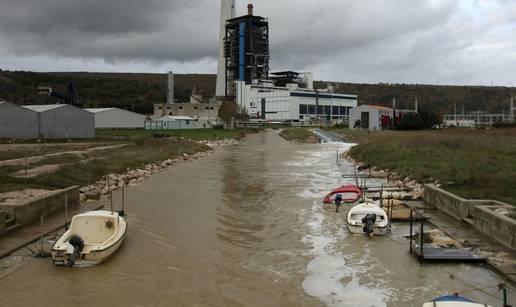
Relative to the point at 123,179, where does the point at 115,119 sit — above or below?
above

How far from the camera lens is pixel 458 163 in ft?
96.7

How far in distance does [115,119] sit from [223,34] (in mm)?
69486

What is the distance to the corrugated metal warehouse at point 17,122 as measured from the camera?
6003cm

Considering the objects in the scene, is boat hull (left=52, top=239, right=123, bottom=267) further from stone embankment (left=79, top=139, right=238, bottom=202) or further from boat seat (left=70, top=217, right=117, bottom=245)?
stone embankment (left=79, top=139, right=238, bottom=202)

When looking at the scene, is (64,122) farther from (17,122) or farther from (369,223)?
(369,223)

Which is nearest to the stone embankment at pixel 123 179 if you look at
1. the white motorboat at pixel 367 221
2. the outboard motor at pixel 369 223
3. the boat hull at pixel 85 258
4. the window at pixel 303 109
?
the boat hull at pixel 85 258

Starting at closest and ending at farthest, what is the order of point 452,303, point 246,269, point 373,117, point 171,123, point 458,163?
point 452,303, point 246,269, point 458,163, point 373,117, point 171,123

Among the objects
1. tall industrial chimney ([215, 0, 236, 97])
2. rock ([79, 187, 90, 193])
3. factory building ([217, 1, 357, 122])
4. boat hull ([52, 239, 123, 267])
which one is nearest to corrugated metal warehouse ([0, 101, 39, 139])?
rock ([79, 187, 90, 193])

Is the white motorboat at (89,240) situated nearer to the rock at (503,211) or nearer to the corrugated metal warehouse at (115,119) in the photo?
the rock at (503,211)

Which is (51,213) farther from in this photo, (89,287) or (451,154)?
(451,154)

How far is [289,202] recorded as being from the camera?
2539 centimetres

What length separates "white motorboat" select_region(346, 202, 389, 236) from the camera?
1758cm

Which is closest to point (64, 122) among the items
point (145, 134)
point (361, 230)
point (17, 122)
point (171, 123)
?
point (17, 122)

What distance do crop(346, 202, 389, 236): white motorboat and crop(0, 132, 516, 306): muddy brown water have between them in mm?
347
